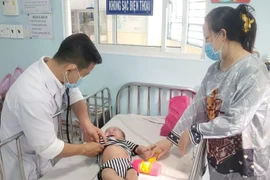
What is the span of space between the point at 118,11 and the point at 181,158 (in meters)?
1.62

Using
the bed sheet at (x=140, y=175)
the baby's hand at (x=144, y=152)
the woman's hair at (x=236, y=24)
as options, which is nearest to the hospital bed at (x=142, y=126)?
the bed sheet at (x=140, y=175)

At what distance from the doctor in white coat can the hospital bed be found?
0.21m

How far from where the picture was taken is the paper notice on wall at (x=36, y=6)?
2883 mm

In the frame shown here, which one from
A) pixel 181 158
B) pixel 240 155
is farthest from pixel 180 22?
pixel 240 155

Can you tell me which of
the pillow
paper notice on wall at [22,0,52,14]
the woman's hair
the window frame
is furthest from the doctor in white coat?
paper notice on wall at [22,0,52,14]

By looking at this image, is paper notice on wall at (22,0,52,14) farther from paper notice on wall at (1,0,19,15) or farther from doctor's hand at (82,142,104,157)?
doctor's hand at (82,142,104,157)

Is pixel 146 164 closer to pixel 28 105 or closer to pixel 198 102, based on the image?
pixel 198 102

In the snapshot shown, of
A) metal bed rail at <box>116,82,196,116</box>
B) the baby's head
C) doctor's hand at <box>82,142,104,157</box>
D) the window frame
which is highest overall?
the window frame

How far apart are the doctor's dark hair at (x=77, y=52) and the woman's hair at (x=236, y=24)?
2.29 feet

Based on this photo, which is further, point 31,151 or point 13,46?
point 13,46

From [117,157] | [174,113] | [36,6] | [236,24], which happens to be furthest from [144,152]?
[36,6]

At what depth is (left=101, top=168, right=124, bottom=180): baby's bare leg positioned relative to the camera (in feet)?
5.19

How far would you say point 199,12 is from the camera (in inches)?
98.7

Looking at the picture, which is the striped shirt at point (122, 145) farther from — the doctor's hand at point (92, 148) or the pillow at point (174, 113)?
the pillow at point (174, 113)
